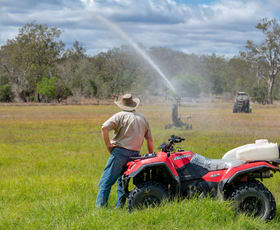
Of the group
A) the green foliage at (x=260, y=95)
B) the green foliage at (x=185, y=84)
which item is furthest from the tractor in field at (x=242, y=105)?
the green foliage at (x=260, y=95)

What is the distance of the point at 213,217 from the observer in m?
5.35

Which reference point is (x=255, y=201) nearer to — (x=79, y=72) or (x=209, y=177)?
(x=209, y=177)

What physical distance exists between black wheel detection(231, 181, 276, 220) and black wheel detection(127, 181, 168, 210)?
90 centimetres

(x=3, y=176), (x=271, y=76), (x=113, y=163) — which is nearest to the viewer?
(x=113, y=163)

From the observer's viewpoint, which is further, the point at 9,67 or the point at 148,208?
the point at 9,67

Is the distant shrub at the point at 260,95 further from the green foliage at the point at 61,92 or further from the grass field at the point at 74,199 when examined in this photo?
the grass field at the point at 74,199

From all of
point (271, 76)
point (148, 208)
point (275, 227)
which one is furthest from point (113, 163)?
point (271, 76)

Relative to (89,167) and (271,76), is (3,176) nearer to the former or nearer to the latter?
(89,167)

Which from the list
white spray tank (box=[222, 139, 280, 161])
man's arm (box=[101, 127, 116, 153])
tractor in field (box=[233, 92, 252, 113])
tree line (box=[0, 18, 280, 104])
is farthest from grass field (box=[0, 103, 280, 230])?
tree line (box=[0, 18, 280, 104])

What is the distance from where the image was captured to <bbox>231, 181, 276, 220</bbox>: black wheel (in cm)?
559

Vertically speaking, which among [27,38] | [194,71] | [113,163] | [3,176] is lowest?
[3,176]

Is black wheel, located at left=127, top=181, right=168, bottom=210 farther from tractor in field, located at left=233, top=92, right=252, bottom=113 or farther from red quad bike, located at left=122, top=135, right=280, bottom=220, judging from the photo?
tractor in field, located at left=233, top=92, right=252, bottom=113

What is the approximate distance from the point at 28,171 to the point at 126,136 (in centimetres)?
485

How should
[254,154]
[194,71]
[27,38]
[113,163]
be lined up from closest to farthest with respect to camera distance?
[254,154] → [113,163] → [194,71] → [27,38]
